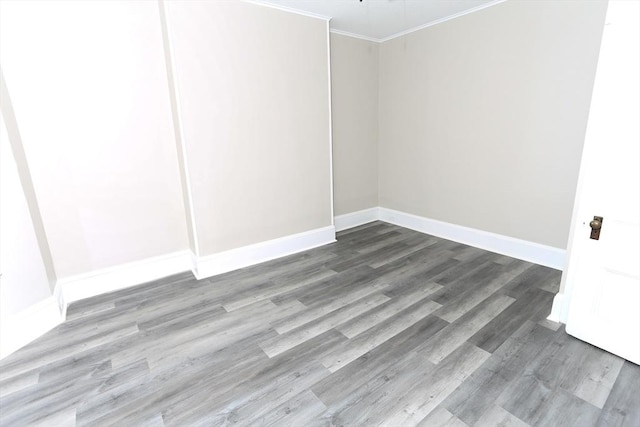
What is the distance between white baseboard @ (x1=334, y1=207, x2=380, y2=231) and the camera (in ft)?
15.1

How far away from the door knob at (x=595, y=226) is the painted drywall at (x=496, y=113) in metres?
1.22

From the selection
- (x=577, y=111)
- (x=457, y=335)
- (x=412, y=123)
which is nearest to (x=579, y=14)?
(x=577, y=111)

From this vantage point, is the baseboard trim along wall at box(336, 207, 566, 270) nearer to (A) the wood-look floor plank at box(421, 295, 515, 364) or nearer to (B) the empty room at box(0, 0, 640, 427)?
(B) the empty room at box(0, 0, 640, 427)

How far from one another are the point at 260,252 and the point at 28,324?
1.99m

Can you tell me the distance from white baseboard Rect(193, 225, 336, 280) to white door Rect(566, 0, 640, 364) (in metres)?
2.62

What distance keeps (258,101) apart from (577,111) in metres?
3.06

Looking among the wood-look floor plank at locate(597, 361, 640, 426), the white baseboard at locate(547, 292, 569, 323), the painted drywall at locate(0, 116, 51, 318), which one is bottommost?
the wood-look floor plank at locate(597, 361, 640, 426)

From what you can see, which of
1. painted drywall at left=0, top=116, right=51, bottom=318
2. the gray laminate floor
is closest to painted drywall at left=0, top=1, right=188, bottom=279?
painted drywall at left=0, top=116, right=51, bottom=318

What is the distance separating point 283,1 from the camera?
3.12 m

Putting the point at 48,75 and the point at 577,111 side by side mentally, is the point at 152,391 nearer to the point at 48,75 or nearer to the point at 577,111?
the point at 48,75

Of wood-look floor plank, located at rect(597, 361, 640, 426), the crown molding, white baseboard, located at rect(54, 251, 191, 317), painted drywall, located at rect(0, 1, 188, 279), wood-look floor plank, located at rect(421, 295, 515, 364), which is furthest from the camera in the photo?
the crown molding

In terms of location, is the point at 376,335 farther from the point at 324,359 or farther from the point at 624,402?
the point at 624,402

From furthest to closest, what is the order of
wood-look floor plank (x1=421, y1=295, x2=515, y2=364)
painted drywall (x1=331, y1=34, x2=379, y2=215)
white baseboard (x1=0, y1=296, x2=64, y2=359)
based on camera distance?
painted drywall (x1=331, y1=34, x2=379, y2=215), white baseboard (x1=0, y1=296, x2=64, y2=359), wood-look floor plank (x1=421, y1=295, x2=515, y2=364)

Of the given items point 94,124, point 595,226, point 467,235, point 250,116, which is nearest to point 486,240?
point 467,235
